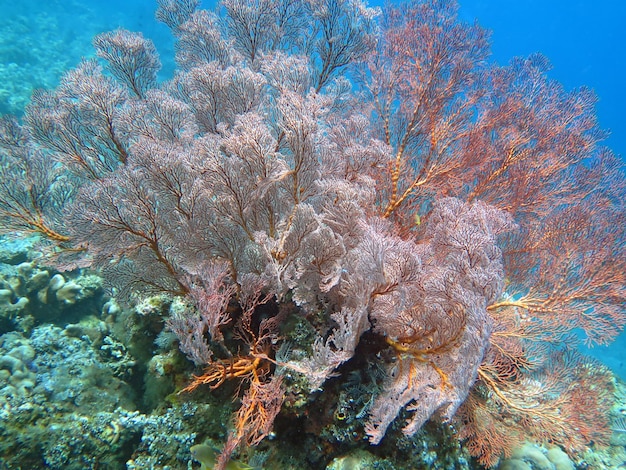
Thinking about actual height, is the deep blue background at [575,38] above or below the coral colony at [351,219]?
above

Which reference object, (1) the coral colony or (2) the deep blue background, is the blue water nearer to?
(2) the deep blue background

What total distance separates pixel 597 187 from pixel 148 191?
5.77 metres

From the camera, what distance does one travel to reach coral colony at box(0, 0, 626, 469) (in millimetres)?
2803

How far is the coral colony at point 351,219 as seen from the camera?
280 cm

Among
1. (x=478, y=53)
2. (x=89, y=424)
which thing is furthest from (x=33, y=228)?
(x=478, y=53)

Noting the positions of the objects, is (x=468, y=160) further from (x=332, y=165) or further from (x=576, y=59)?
(x=576, y=59)

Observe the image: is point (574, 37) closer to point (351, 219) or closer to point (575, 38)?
point (575, 38)

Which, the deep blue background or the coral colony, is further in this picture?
the deep blue background

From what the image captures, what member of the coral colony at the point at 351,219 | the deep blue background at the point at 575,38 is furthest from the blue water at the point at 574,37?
the coral colony at the point at 351,219

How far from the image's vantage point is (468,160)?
4500 millimetres

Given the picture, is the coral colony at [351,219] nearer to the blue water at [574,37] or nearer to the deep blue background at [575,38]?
the blue water at [574,37]

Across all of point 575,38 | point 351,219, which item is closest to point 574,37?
point 575,38

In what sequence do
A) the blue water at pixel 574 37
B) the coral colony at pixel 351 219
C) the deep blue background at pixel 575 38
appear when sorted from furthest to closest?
the deep blue background at pixel 575 38, the blue water at pixel 574 37, the coral colony at pixel 351 219

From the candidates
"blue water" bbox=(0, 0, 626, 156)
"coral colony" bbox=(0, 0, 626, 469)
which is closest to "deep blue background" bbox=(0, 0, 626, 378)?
"blue water" bbox=(0, 0, 626, 156)
